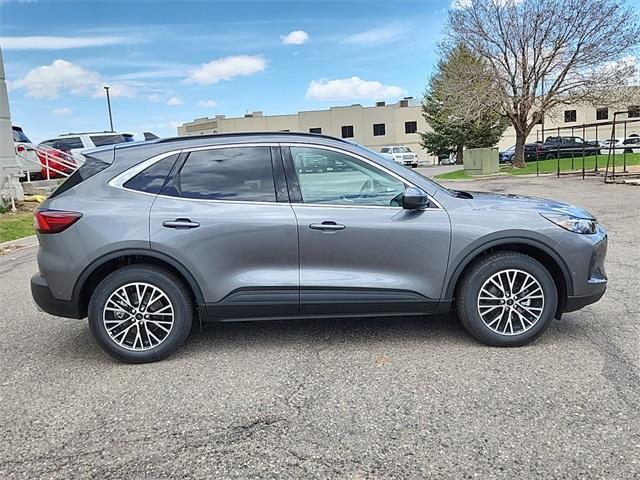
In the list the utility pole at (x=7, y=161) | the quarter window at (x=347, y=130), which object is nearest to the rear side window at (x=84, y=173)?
the utility pole at (x=7, y=161)

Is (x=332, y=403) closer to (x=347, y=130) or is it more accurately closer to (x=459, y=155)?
(x=459, y=155)

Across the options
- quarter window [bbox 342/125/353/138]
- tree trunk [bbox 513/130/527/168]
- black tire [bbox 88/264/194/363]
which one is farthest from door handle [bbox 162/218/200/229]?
quarter window [bbox 342/125/353/138]

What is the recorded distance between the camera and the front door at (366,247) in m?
4.08

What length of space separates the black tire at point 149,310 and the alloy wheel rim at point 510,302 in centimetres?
230

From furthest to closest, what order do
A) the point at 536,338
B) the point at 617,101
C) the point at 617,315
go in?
the point at 617,101, the point at 617,315, the point at 536,338

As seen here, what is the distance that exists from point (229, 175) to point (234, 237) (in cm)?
53

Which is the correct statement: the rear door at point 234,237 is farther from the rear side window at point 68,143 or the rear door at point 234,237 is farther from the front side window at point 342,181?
the rear side window at point 68,143

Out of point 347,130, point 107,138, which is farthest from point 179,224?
point 347,130

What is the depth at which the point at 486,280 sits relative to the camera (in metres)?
4.14

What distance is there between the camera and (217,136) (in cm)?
445

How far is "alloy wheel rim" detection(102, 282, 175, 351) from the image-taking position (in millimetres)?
4070

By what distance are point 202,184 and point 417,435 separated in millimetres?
2428

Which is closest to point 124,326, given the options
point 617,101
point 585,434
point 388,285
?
point 388,285

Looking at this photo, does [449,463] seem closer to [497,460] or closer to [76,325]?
[497,460]
